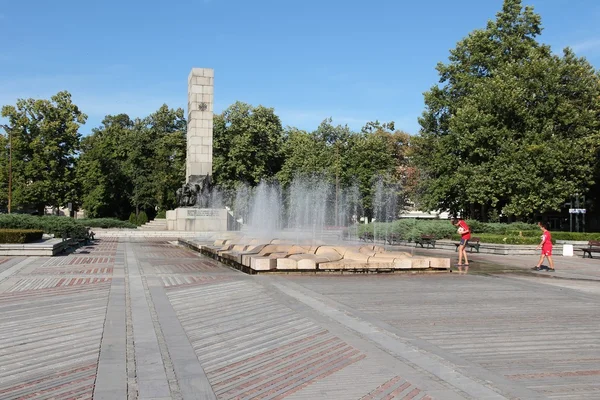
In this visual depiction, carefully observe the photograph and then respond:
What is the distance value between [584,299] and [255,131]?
45820 millimetres

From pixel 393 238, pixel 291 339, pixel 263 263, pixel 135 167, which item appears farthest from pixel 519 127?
pixel 135 167

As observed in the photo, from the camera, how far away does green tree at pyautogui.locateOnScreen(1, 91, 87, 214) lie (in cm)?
5122

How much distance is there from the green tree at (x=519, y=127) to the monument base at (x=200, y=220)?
48.6ft

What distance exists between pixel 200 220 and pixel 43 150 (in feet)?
77.9

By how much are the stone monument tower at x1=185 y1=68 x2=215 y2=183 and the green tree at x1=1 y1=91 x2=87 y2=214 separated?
1990 centimetres

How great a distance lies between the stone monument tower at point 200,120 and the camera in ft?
128

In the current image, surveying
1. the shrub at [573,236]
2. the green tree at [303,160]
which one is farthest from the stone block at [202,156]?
the shrub at [573,236]

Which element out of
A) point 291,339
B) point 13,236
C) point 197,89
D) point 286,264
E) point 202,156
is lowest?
point 291,339

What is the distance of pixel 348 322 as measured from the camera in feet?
24.2

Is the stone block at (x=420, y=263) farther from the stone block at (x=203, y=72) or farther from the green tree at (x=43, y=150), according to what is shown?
the green tree at (x=43, y=150)

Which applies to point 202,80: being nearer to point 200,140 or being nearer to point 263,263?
point 200,140

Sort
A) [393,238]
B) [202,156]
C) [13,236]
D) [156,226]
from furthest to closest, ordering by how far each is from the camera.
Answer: [156,226] → [202,156] → [393,238] → [13,236]

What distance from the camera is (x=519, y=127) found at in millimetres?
34000

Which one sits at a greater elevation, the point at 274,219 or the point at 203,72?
the point at 203,72
